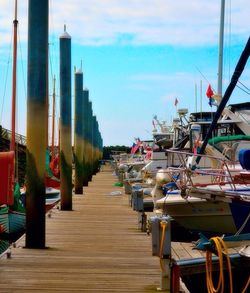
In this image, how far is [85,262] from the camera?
9562 millimetres

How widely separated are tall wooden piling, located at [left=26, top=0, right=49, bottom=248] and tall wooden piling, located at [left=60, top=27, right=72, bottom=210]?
6569 millimetres

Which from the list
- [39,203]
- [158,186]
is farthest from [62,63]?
[39,203]

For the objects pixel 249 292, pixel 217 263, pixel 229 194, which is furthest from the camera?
pixel 249 292

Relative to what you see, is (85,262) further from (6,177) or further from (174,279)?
(174,279)

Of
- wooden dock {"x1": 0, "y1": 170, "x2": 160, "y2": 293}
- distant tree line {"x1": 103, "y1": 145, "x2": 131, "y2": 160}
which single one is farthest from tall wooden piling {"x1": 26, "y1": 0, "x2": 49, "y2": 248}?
distant tree line {"x1": 103, "y1": 145, "x2": 131, "y2": 160}

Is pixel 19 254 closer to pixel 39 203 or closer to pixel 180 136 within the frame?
pixel 39 203

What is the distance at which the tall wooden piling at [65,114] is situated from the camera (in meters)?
17.1

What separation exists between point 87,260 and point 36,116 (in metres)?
2.44

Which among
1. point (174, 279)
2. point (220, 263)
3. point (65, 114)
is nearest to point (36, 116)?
point (174, 279)

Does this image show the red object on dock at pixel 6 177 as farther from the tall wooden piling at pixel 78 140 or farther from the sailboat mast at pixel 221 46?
the tall wooden piling at pixel 78 140

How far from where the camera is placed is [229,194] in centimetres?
910

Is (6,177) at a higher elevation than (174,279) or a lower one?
higher

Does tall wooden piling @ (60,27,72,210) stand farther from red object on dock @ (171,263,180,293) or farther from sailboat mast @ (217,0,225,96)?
red object on dock @ (171,263,180,293)

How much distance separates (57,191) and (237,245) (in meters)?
18.1
